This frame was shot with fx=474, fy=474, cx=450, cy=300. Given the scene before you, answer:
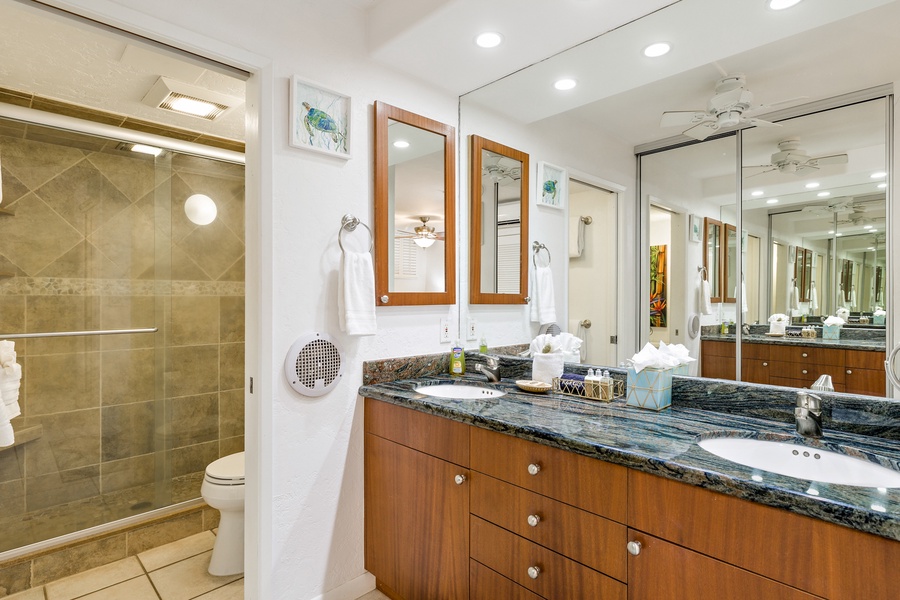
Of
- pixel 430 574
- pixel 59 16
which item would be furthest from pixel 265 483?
pixel 59 16

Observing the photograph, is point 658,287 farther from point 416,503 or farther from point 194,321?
point 194,321

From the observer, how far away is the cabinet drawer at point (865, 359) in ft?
4.26

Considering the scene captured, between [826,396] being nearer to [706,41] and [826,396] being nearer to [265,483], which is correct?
[706,41]

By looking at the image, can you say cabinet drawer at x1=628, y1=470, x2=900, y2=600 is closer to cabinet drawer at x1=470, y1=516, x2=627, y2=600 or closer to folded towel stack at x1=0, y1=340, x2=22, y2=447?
cabinet drawer at x1=470, y1=516, x2=627, y2=600

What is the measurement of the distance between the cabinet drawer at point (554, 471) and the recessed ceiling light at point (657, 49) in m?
1.44

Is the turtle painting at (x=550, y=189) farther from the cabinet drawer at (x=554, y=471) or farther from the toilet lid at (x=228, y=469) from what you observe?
the toilet lid at (x=228, y=469)

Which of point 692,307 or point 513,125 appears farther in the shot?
point 513,125

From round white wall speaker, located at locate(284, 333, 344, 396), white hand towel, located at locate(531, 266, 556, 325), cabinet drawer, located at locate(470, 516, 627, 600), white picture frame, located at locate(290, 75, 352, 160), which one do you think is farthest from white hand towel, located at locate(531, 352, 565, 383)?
white picture frame, located at locate(290, 75, 352, 160)

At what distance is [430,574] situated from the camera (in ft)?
5.45

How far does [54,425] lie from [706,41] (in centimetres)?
338

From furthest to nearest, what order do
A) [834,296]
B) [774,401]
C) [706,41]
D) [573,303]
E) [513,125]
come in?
[513,125] → [573,303] → [706,41] → [774,401] → [834,296]

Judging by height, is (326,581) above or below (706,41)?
below

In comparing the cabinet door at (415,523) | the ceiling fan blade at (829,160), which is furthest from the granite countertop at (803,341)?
the cabinet door at (415,523)

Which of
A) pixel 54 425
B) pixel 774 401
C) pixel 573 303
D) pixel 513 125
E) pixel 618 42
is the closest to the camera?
pixel 774 401
